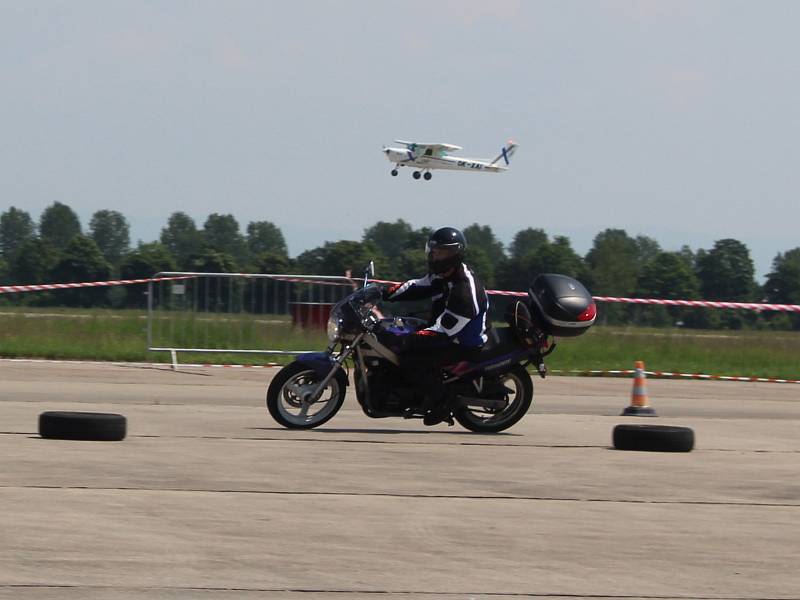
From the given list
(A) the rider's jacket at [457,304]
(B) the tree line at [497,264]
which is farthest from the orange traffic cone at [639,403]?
(B) the tree line at [497,264]

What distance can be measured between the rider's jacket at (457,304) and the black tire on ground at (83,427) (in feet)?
7.71

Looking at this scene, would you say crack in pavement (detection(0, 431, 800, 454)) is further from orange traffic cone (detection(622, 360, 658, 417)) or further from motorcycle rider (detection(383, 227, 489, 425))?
orange traffic cone (detection(622, 360, 658, 417))

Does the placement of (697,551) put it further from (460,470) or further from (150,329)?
(150,329)

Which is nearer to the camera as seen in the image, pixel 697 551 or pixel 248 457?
pixel 697 551

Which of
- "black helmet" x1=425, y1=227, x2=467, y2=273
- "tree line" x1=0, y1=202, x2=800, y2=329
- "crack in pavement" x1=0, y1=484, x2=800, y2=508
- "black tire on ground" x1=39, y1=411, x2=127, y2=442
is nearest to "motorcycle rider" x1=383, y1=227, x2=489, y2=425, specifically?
"black helmet" x1=425, y1=227, x2=467, y2=273

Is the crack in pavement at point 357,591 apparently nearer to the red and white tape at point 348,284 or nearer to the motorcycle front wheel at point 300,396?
the motorcycle front wheel at point 300,396

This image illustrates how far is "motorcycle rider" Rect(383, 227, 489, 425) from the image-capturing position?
1094cm

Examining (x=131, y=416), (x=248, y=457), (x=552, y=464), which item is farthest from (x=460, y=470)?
(x=131, y=416)

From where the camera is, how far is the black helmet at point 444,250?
1092 centimetres

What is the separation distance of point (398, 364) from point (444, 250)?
38.0 inches

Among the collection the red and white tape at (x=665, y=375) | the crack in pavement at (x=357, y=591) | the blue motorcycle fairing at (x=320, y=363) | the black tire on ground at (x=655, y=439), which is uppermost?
the blue motorcycle fairing at (x=320, y=363)

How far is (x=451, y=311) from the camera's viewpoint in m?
11.0

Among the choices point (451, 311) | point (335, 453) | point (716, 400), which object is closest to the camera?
point (335, 453)

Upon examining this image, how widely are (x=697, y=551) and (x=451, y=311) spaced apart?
4.53m
